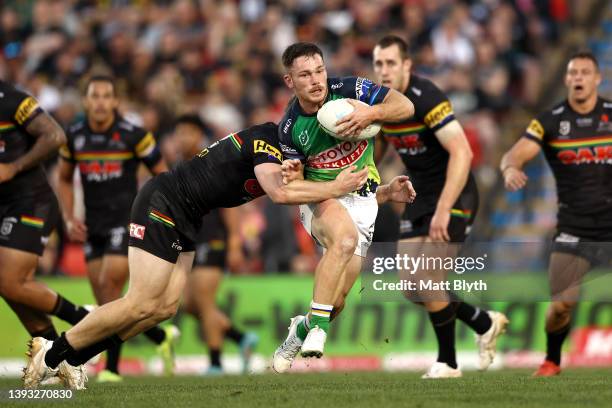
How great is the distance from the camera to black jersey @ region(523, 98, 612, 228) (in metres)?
11.8

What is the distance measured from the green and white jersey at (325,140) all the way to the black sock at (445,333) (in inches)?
102

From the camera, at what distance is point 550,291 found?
11.9m

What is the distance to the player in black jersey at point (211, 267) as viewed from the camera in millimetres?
15125

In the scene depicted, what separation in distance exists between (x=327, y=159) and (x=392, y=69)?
237 centimetres

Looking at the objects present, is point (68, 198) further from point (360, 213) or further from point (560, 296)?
point (560, 296)

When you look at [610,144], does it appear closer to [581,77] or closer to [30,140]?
[581,77]

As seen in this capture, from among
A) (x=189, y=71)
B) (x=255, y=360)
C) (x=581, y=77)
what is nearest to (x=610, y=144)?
(x=581, y=77)

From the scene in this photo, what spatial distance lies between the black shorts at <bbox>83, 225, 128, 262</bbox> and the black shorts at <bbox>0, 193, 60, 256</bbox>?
3.47ft

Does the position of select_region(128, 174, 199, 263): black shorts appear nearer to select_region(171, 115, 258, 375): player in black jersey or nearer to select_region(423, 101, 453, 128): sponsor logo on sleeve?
select_region(423, 101, 453, 128): sponsor logo on sleeve

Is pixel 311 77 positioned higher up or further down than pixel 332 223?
higher up

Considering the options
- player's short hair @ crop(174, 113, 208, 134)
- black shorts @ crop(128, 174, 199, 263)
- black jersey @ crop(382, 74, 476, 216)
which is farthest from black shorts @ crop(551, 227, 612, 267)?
player's short hair @ crop(174, 113, 208, 134)

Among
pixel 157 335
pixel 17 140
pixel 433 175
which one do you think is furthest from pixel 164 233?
pixel 157 335

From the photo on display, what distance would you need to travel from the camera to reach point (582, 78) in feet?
38.9

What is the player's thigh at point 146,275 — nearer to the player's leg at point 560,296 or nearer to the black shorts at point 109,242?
the black shorts at point 109,242
